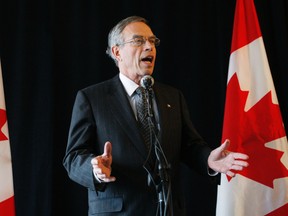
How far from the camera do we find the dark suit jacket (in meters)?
2.12

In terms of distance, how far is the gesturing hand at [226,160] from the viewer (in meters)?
1.96

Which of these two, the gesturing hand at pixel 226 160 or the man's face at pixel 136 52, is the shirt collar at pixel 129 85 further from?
the gesturing hand at pixel 226 160

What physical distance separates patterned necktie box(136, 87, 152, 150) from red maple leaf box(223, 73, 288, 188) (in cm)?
101

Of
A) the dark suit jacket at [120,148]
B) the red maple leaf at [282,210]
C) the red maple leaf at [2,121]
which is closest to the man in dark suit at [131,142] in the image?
the dark suit jacket at [120,148]

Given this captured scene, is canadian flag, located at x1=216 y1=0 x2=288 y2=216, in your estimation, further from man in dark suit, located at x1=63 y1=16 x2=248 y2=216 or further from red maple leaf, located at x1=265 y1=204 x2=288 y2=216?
man in dark suit, located at x1=63 y1=16 x2=248 y2=216

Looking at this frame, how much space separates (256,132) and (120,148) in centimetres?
130

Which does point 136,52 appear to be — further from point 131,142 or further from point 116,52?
point 131,142

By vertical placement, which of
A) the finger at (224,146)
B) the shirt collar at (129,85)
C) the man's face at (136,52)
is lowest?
the finger at (224,146)

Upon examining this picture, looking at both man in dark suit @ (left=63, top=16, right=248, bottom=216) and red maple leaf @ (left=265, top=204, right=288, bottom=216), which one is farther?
red maple leaf @ (left=265, top=204, right=288, bottom=216)

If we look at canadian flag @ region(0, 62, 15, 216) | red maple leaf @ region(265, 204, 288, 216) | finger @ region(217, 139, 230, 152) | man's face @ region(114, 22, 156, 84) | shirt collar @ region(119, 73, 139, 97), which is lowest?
red maple leaf @ region(265, 204, 288, 216)

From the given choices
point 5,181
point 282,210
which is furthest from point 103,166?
point 282,210

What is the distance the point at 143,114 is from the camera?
2293mm

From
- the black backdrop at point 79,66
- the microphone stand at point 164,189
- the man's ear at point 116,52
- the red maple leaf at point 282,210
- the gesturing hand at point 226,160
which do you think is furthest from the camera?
the black backdrop at point 79,66

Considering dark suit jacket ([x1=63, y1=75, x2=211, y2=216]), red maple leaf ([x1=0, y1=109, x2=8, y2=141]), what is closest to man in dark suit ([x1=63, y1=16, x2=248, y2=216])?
dark suit jacket ([x1=63, y1=75, x2=211, y2=216])
